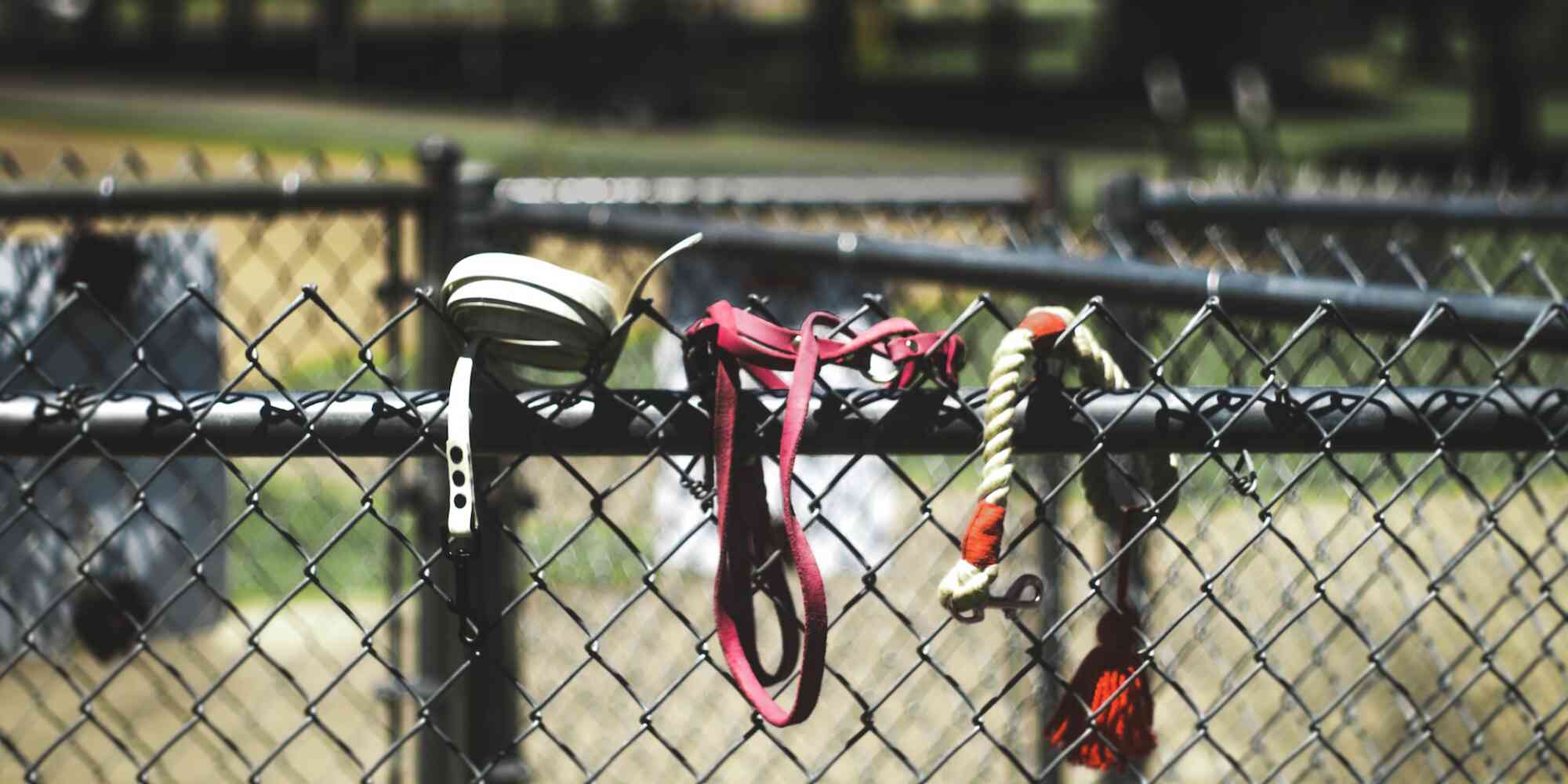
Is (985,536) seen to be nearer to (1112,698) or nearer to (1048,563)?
(1112,698)

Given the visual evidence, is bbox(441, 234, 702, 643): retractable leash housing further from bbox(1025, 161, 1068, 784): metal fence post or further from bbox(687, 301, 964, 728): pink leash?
bbox(1025, 161, 1068, 784): metal fence post

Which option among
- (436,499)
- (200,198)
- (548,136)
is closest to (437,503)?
(436,499)

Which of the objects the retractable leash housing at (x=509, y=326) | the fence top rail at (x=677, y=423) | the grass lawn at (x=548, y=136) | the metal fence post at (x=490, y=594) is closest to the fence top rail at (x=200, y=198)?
the metal fence post at (x=490, y=594)

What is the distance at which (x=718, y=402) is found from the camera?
1.68 metres

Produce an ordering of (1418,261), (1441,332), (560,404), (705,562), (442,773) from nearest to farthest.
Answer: (560,404)
(1441,332)
(442,773)
(705,562)
(1418,261)

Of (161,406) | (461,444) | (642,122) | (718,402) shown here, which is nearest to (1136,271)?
(718,402)

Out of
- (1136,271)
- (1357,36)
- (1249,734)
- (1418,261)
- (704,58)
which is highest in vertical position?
(704,58)

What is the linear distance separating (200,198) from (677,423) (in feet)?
6.31

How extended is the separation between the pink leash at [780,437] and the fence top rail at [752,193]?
2028 mm

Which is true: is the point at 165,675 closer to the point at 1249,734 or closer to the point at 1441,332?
the point at 1249,734

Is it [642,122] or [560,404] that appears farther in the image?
[642,122]

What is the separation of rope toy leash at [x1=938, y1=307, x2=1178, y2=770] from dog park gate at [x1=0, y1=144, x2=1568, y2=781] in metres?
0.05

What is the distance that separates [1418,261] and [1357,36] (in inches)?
698

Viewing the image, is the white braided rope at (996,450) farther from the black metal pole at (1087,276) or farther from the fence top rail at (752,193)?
the fence top rail at (752,193)
